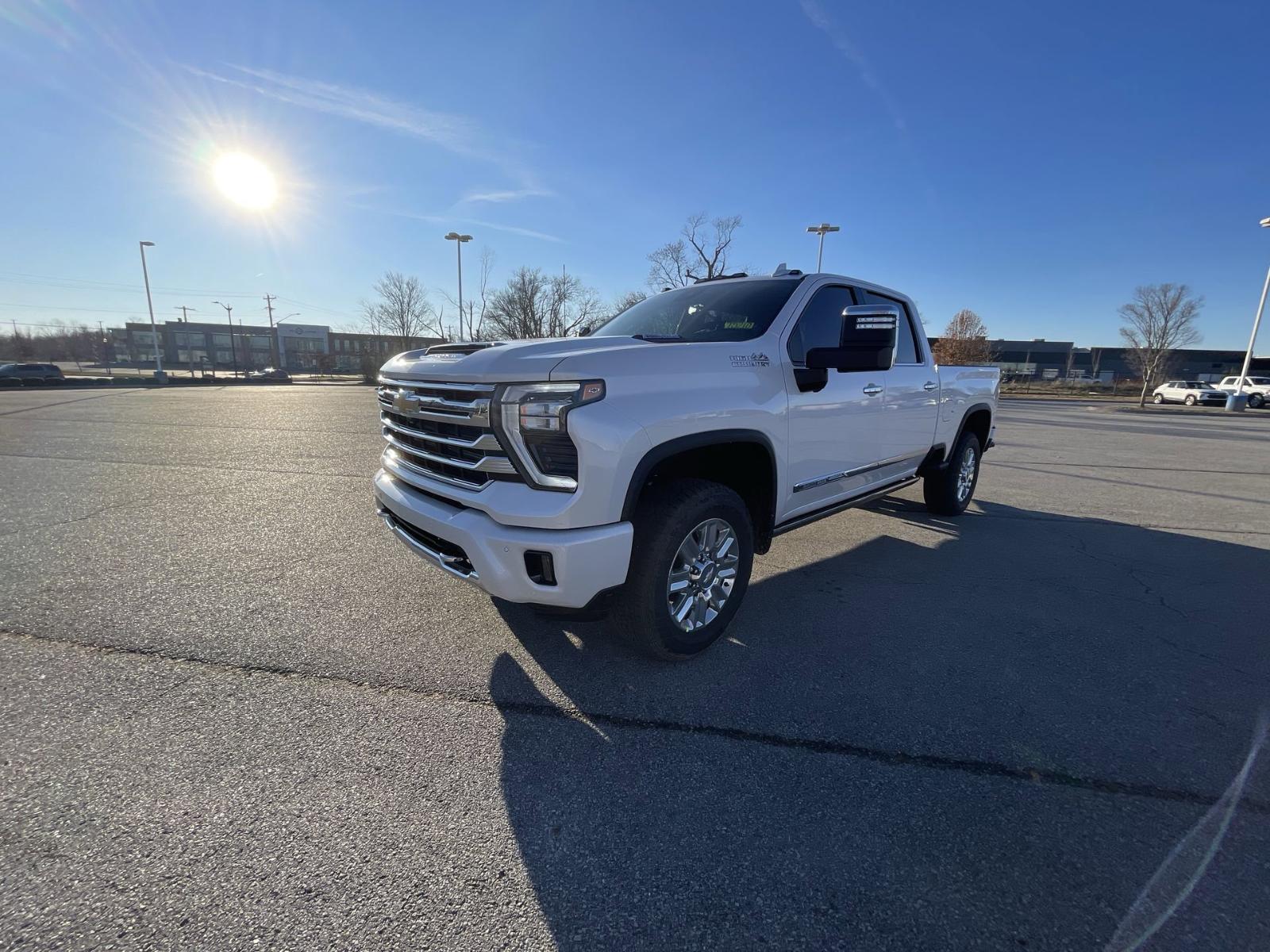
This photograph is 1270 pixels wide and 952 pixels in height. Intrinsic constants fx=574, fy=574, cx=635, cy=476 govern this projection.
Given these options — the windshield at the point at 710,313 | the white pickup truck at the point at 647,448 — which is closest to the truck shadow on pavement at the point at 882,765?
the white pickup truck at the point at 647,448

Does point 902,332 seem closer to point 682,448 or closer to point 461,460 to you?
point 682,448

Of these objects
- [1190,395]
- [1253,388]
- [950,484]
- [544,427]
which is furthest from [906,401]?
[1253,388]

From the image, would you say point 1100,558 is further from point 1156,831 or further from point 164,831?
point 164,831

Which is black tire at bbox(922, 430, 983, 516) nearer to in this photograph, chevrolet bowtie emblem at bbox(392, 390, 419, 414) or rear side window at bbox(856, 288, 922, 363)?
rear side window at bbox(856, 288, 922, 363)

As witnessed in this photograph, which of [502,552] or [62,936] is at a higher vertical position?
[502,552]

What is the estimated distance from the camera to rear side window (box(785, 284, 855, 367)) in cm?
345

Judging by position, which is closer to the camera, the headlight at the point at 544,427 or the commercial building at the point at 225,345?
the headlight at the point at 544,427

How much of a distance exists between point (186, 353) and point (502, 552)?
385 feet

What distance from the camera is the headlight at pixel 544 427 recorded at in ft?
7.80

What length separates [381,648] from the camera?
306 centimetres

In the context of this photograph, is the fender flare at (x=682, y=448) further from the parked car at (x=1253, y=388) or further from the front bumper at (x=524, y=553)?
the parked car at (x=1253, y=388)

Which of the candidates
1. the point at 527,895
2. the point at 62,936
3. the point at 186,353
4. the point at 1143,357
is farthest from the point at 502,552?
the point at 186,353

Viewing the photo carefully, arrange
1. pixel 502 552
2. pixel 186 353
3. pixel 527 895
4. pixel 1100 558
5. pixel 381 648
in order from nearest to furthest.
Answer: pixel 527 895
pixel 502 552
pixel 381 648
pixel 1100 558
pixel 186 353

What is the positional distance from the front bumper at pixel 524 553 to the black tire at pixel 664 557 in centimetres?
15
